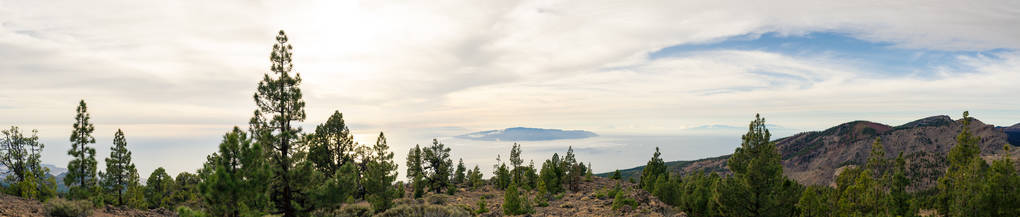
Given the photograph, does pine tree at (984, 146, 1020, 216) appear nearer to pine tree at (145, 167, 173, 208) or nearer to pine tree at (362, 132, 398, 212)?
pine tree at (362, 132, 398, 212)

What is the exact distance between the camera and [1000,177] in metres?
29.5

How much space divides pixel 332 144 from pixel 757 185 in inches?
1369

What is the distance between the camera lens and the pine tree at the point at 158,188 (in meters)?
54.4

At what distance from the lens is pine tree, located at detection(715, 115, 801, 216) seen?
2603 cm

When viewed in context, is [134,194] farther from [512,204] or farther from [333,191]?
[512,204]

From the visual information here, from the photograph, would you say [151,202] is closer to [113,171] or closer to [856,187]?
[113,171]

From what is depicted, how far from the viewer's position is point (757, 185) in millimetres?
26234

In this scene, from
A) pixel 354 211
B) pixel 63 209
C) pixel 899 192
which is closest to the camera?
pixel 63 209

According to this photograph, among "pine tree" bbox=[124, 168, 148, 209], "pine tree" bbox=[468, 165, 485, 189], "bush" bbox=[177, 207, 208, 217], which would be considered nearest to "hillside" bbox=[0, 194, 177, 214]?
"pine tree" bbox=[124, 168, 148, 209]

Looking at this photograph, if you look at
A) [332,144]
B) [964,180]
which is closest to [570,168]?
[332,144]

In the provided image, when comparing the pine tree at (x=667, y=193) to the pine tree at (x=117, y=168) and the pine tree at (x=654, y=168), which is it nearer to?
the pine tree at (x=654, y=168)

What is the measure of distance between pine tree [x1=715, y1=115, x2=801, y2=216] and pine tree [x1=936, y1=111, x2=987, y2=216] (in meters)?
14.1

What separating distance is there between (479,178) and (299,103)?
5595 cm

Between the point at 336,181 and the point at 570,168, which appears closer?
the point at 336,181
